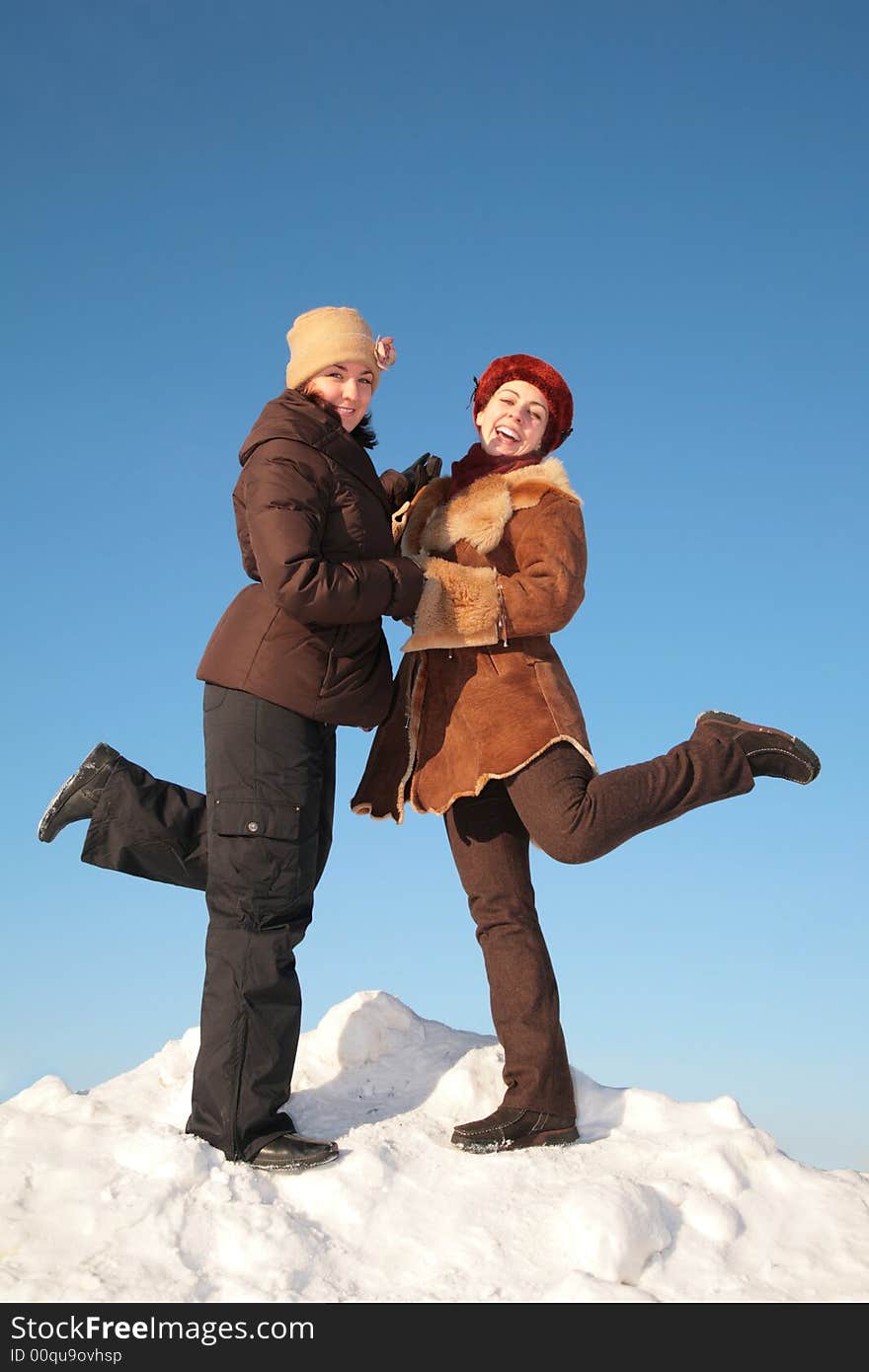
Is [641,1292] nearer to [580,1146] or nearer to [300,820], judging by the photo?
[580,1146]

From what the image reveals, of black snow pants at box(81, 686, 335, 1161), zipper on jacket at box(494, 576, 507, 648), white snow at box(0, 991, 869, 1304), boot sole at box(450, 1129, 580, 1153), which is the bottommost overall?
white snow at box(0, 991, 869, 1304)

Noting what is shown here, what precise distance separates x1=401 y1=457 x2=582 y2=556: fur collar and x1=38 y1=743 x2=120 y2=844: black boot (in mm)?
1338

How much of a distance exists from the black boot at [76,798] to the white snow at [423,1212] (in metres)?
0.98

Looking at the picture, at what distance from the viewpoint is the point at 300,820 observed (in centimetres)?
402

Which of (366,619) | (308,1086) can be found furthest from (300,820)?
(308,1086)

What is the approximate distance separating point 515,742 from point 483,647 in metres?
0.38

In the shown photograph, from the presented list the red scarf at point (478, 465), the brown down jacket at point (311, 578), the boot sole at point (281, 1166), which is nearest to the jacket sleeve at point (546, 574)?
the red scarf at point (478, 465)

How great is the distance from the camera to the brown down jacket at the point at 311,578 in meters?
3.87

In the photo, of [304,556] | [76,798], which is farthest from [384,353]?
[76,798]

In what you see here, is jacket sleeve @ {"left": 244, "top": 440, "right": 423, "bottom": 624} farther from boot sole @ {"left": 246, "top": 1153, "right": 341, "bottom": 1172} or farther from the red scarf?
boot sole @ {"left": 246, "top": 1153, "right": 341, "bottom": 1172}

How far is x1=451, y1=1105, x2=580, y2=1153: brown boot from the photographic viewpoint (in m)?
4.17

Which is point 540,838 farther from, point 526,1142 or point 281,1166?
point 281,1166

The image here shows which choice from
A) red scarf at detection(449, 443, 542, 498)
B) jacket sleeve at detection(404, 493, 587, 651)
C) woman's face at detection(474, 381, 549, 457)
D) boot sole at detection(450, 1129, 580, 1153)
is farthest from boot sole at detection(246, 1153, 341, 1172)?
woman's face at detection(474, 381, 549, 457)
